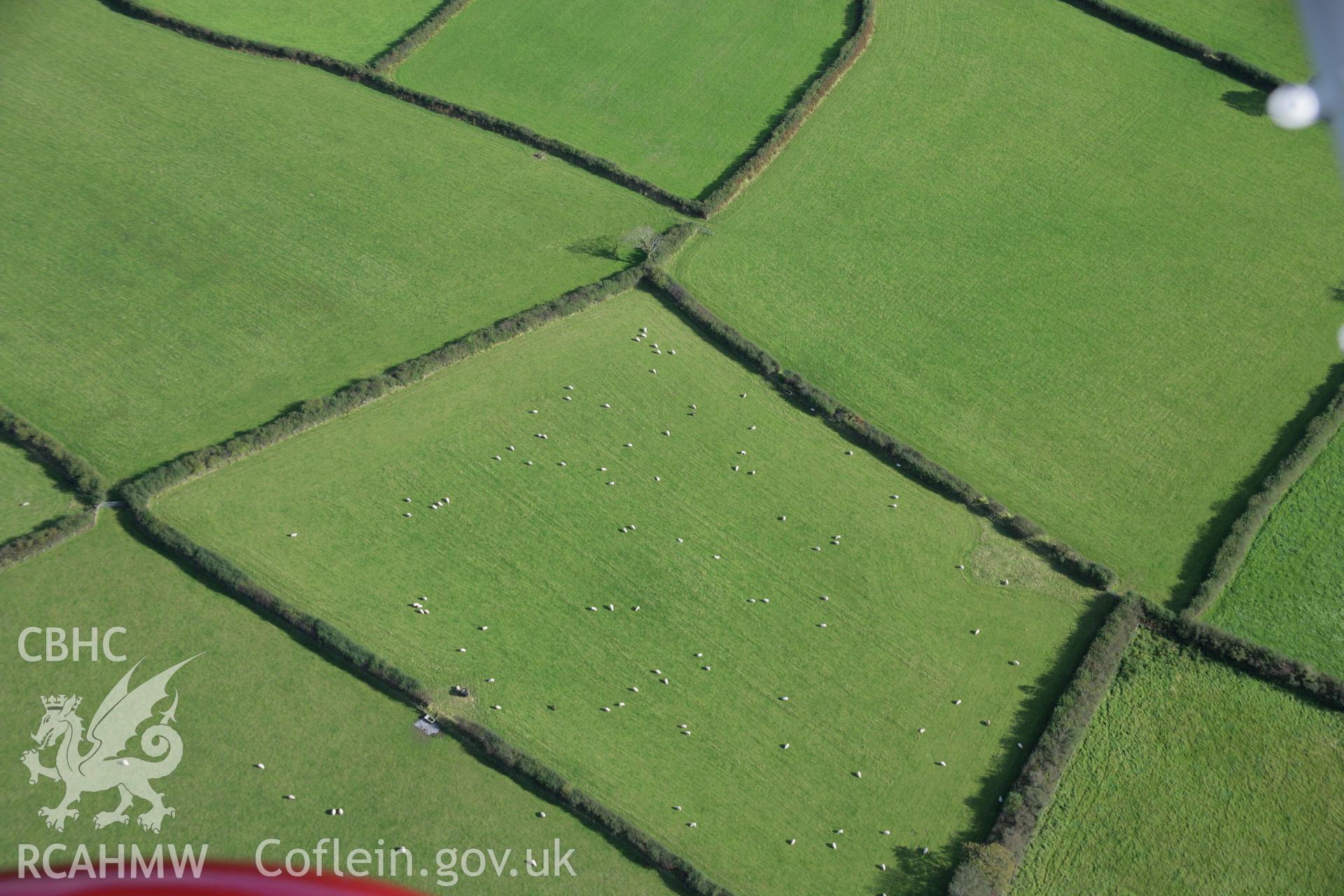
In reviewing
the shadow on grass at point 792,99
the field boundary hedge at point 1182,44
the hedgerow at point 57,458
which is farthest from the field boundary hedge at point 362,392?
the field boundary hedge at point 1182,44

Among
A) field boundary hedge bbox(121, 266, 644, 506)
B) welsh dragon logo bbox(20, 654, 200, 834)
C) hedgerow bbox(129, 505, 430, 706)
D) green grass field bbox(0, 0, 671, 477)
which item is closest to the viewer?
welsh dragon logo bbox(20, 654, 200, 834)

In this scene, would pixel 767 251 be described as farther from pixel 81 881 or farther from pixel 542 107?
pixel 81 881

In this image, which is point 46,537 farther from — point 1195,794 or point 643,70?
point 1195,794

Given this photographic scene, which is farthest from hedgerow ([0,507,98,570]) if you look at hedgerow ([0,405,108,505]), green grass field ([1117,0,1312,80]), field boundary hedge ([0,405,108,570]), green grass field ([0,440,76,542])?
green grass field ([1117,0,1312,80])

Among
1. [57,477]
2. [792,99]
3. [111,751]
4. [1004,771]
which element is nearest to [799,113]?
[792,99]

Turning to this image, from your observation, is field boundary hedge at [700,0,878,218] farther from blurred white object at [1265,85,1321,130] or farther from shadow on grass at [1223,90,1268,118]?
blurred white object at [1265,85,1321,130]

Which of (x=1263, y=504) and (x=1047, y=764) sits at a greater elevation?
(x=1263, y=504)

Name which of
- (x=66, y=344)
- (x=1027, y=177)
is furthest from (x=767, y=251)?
(x=66, y=344)

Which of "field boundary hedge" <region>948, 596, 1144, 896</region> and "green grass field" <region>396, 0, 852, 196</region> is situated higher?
"green grass field" <region>396, 0, 852, 196</region>
